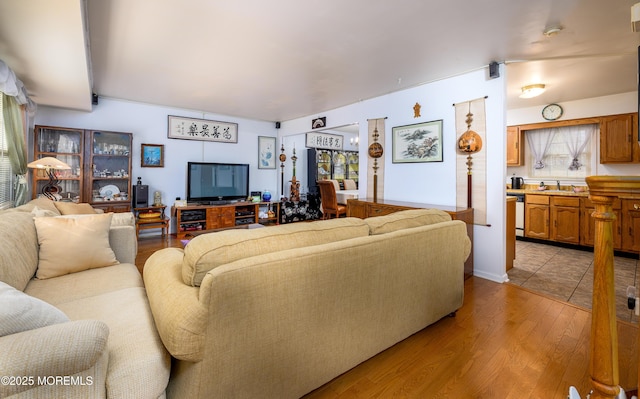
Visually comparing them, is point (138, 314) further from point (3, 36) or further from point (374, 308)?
point (3, 36)

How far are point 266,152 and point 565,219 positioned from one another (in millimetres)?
5573

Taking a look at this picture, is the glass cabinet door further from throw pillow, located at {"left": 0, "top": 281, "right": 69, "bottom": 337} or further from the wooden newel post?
the wooden newel post

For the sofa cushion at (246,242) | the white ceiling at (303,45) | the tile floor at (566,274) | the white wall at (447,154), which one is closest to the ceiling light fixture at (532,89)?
the white ceiling at (303,45)

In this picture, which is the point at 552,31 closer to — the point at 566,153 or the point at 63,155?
the point at 566,153

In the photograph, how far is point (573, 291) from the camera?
2756mm

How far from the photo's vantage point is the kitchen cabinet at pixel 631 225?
386 centimetres

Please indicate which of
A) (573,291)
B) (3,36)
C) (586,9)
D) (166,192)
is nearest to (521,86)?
(586,9)

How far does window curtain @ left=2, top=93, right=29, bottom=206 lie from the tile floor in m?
5.46

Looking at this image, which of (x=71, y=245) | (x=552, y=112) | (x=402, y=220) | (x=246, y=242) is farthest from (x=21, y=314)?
(x=552, y=112)

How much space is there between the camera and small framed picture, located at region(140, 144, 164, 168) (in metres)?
4.93

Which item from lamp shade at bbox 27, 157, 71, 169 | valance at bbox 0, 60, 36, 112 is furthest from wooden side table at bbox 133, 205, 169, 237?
valance at bbox 0, 60, 36, 112

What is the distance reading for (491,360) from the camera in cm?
169

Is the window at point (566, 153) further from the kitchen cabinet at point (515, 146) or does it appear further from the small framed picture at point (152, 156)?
the small framed picture at point (152, 156)

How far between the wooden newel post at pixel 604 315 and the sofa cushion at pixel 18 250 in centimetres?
243
